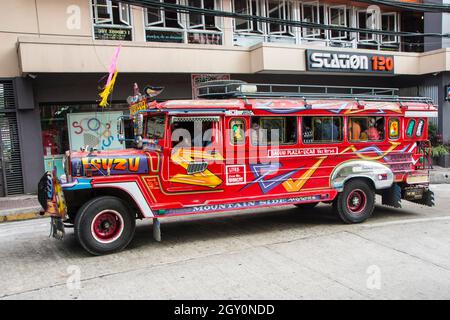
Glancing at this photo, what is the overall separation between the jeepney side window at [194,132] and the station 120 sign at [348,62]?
29.4 feet

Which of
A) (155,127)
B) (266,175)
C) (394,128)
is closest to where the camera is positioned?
(155,127)

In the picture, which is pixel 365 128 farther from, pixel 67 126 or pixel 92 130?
pixel 67 126

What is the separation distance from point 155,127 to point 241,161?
1524mm

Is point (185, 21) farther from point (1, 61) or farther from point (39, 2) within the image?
point (1, 61)

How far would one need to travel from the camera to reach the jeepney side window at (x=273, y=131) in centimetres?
727

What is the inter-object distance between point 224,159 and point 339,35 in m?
13.2

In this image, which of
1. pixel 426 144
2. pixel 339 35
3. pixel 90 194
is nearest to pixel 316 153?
pixel 426 144

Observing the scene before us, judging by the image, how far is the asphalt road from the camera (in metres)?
4.87

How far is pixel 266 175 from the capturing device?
7410mm

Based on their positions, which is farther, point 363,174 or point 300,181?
point 363,174

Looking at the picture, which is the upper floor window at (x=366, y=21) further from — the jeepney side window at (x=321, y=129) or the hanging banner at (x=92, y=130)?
the jeepney side window at (x=321, y=129)

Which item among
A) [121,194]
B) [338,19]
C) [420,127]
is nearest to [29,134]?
[121,194]

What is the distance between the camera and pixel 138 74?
1373 centimetres

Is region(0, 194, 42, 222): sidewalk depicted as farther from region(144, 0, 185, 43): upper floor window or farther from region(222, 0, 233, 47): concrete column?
region(222, 0, 233, 47): concrete column
